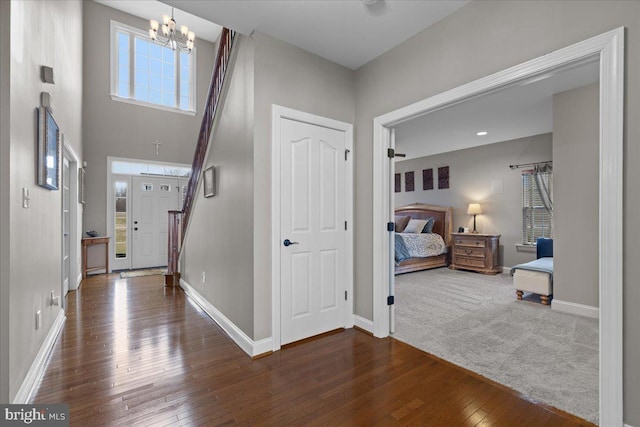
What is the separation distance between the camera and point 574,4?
1.70 meters

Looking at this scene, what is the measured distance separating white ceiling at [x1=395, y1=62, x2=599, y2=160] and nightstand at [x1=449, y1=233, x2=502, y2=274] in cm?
191

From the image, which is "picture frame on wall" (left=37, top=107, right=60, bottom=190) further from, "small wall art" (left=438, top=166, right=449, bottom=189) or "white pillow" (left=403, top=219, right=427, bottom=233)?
"small wall art" (left=438, top=166, right=449, bottom=189)

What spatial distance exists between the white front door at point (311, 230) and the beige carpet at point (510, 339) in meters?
0.80

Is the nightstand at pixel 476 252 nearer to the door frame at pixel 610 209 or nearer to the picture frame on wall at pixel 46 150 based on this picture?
the door frame at pixel 610 209

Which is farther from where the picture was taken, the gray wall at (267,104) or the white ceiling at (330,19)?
the gray wall at (267,104)

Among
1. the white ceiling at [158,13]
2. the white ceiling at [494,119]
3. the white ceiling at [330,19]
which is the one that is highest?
the white ceiling at [158,13]

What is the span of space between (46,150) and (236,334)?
7.21 ft

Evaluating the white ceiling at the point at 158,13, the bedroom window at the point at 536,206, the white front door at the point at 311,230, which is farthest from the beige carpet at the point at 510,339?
the white ceiling at the point at 158,13

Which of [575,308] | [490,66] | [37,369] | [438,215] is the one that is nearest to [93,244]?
[37,369]

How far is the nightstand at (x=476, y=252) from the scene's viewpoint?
5.83 m

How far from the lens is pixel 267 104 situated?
2.58 m

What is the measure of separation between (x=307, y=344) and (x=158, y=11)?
725 cm

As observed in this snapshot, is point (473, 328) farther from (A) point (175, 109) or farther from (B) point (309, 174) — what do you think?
(A) point (175, 109)

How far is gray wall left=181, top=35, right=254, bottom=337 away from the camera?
8.50 feet
